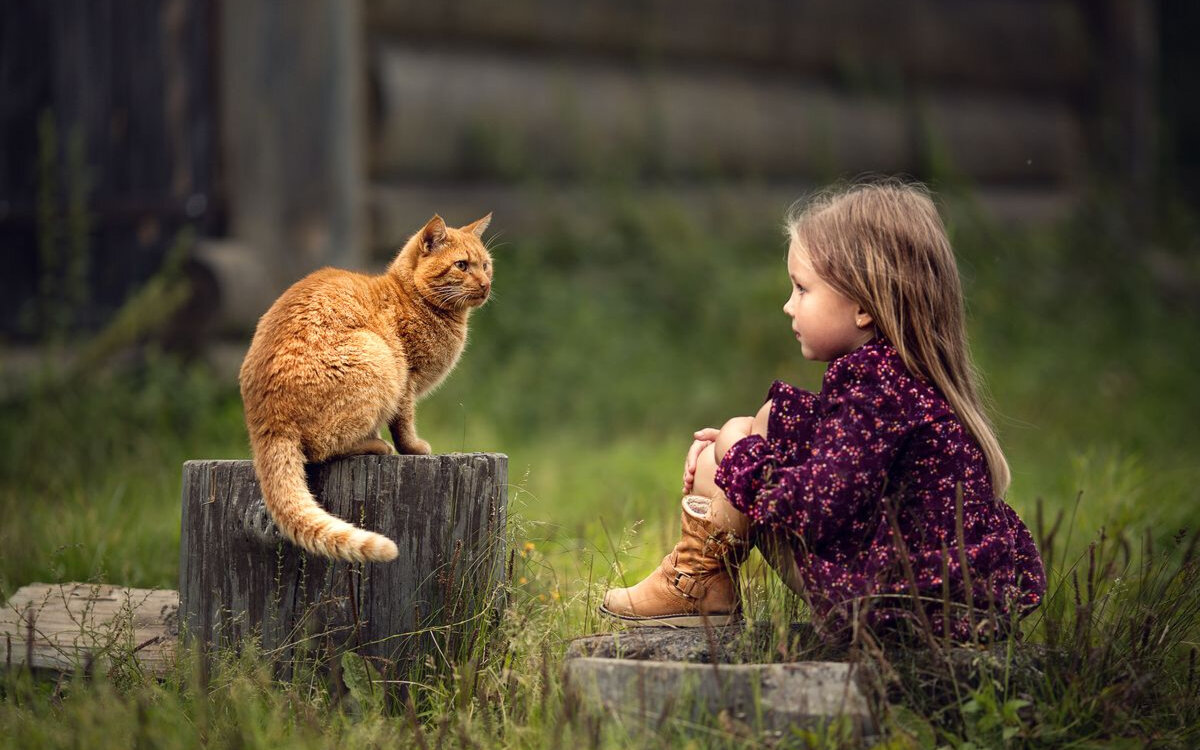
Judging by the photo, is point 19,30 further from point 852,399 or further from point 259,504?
point 852,399

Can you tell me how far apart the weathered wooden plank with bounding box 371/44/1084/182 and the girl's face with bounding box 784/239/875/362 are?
12.8 ft

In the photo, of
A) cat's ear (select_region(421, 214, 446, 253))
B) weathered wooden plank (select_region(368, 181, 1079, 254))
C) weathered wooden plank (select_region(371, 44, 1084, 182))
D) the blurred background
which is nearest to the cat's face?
cat's ear (select_region(421, 214, 446, 253))

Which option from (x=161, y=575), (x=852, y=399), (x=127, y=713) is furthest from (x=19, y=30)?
(x=852, y=399)

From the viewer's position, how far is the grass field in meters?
2.55

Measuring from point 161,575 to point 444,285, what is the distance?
1.53 m

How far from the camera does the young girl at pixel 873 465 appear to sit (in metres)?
2.59

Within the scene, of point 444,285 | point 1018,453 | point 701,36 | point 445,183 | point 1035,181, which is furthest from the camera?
point 1035,181

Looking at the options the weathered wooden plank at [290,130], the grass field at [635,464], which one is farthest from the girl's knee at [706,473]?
the weathered wooden plank at [290,130]

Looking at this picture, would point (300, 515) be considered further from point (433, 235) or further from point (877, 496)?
point (877, 496)

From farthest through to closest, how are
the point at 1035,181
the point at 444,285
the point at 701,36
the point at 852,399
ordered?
the point at 1035,181 → the point at 701,36 → the point at 444,285 → the point at 852,399

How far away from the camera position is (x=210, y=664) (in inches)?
113

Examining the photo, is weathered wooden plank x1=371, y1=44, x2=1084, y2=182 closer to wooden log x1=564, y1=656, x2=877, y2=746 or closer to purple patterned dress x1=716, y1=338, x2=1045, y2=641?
purple patterned dress x1=716, y1=338, x2=1045, y2=641

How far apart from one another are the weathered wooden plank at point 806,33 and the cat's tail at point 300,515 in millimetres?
4057

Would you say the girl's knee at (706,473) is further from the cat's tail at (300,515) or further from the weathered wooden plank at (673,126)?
the weathered wooden plank at (673,126)
